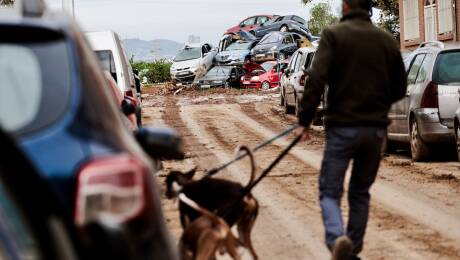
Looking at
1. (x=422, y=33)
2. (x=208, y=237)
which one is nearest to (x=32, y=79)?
(x=208, y=237)

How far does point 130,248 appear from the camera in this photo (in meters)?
3.58

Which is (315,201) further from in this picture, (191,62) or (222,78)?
(191,62)

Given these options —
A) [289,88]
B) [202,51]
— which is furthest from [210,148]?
[202,51]

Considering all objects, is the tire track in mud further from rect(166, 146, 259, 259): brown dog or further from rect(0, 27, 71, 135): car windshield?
rect(0, 27, 71, 135): car windshield

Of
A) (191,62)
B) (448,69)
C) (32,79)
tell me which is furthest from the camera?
(191,62)

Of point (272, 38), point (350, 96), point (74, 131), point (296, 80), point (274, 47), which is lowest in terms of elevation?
point (274, 47)

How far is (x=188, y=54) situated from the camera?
167ft

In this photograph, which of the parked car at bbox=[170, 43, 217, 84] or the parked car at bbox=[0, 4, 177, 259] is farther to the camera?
the parked car at bbox=[170, 43, 217, 84]

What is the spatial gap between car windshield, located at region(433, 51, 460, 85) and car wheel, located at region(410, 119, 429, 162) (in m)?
0.72

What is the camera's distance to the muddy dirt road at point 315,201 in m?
9.49

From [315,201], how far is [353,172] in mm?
4557

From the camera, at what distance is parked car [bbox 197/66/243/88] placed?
44781mm

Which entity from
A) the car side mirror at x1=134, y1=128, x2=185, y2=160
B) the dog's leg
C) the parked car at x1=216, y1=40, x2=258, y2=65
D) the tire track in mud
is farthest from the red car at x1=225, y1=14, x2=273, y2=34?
the car side mirror at x1=134, y1=128, x2=185, y2=160

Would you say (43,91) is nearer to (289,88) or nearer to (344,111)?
(344,111)
